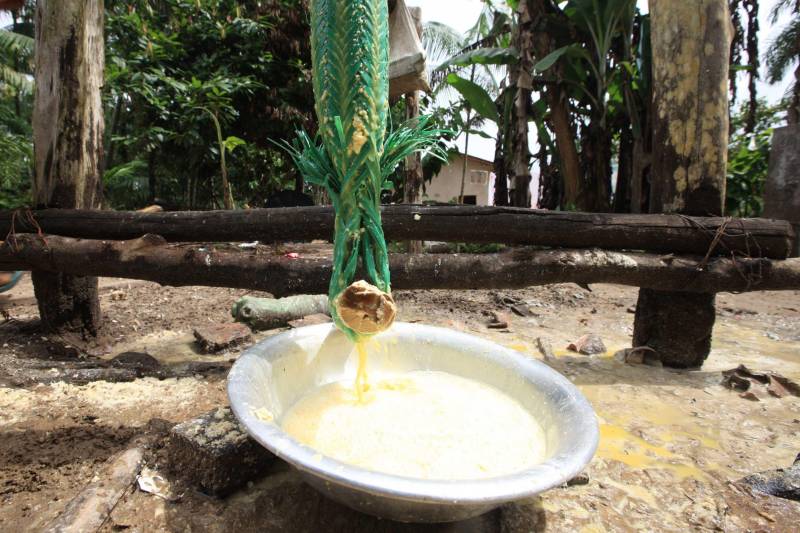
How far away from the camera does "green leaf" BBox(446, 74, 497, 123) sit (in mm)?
6199

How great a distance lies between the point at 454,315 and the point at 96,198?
10.5 ft

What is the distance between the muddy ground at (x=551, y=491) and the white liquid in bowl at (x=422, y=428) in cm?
26

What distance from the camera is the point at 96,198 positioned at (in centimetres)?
330

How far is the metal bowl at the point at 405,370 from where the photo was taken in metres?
0.92

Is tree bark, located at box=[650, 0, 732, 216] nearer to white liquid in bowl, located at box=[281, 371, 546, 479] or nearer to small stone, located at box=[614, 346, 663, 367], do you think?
small stone, located at box=[614, 346, 663, 367]

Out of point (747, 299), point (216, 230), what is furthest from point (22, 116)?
point (747, 299)

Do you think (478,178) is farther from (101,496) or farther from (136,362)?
(101,496)

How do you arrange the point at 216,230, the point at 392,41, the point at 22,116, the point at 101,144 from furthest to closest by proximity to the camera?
the point at 22,116
the point at 392,41
the point at 101,144
the point at 216,230

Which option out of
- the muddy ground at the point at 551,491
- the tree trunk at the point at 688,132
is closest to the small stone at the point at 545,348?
the muddy ground at the point at 551,491

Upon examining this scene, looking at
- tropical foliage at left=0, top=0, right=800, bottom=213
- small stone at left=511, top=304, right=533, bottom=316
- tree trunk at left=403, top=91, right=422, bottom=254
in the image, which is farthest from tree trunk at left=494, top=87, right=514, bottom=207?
small stone at left=511, top=304, right=533, bottom=316

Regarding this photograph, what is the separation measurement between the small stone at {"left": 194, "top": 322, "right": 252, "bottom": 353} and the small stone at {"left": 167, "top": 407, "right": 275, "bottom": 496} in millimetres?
1605

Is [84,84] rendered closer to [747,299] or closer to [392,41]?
[392,41]

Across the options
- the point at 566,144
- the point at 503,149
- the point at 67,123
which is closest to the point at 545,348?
the point at 67,123

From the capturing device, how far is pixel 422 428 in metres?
1.37
